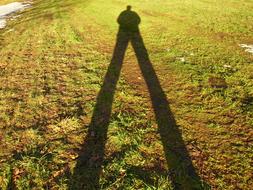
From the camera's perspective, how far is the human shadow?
15.3 feet

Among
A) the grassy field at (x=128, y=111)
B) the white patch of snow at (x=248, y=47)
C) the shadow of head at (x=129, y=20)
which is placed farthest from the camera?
the shadow of head at (x=129, y=20)

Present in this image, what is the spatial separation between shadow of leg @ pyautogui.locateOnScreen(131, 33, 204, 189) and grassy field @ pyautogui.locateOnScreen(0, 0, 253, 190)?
0.02m

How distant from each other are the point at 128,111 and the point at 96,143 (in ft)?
4.34

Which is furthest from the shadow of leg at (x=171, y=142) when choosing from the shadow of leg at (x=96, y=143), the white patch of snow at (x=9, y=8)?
the white patch of snow at (x=9, y=8)

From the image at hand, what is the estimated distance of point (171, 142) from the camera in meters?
5.43

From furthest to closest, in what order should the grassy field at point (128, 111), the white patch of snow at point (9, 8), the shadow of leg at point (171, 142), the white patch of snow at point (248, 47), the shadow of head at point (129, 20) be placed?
the white patch of snow at point (9, 8)
the shadow of head at point (129, 20)
the white patch of snow at point (248, 47)
the grassy field at point (128, 111)
the shadow of leg at point (171, 142)

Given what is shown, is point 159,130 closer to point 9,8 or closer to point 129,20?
point 129,20

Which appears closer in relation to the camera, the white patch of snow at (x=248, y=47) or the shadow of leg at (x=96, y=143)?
the shadow of leg at (x=96, y=143)

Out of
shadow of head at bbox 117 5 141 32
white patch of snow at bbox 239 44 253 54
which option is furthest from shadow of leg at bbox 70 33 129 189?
white patch of snow at bbox 239 44 253 54

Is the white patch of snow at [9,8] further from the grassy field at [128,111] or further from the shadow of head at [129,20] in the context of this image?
the shadow of head at [129,20]

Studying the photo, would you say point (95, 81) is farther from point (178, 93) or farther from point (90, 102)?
point (178, 93)

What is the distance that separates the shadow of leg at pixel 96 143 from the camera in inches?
184

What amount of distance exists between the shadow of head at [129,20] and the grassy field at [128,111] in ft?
2.57

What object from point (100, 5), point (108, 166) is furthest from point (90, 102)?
point (100, 5)
